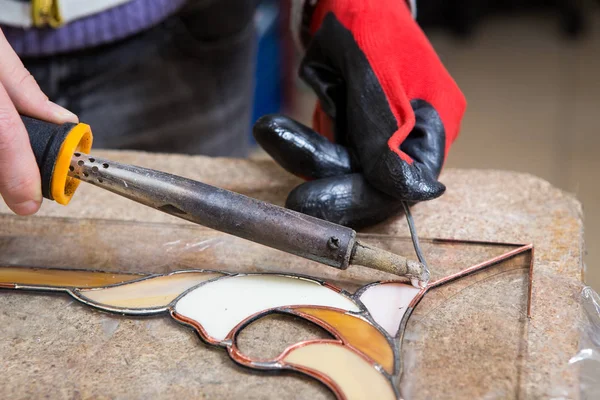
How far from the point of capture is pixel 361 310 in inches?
28.2

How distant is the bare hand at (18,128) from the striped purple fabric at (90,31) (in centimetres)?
29

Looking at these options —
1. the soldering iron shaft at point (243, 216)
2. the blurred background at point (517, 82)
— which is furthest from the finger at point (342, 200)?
the blurred background at point (517, 82)

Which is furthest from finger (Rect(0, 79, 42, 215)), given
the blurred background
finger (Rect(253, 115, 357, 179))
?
the blurred background

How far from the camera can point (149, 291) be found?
0.77 m

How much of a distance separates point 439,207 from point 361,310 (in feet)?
0.93

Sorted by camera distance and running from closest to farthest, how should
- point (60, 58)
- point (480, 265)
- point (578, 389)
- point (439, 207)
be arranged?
point (578, 389) → point (480, 265) → point (439, 207) → point (60, 58)

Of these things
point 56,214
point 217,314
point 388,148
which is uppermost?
point 388,148

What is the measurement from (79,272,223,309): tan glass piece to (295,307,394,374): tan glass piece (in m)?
0.14

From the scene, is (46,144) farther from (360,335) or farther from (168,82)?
(168,82)

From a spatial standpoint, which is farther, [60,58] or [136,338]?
[60,58]

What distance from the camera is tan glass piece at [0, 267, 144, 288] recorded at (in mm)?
A: 786

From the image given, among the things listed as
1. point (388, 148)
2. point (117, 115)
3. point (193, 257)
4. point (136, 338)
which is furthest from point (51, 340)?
point (117, 115)

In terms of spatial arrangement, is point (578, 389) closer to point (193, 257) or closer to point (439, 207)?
point (439, 207)

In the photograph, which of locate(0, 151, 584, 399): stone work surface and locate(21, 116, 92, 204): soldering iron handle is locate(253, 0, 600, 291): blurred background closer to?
locate(0, 151, 584, 399): stone work surface
